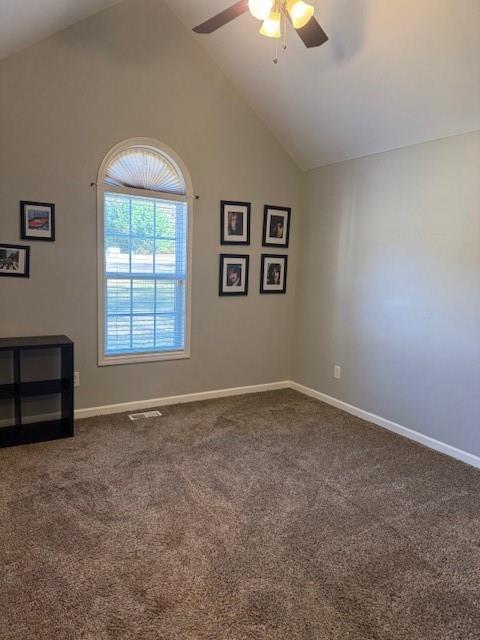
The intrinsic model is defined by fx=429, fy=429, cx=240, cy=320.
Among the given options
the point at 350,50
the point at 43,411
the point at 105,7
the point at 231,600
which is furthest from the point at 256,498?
the point at 105,7

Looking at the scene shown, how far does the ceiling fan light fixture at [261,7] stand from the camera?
2090mm

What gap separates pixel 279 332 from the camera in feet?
15.5

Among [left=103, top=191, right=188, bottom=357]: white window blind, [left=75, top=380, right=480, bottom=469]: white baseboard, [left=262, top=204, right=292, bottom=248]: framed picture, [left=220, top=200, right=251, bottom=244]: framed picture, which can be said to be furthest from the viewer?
[left=262, top=204, right=292, bottom=248]: framed picture

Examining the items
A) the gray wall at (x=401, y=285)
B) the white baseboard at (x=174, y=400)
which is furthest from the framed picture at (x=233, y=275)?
Answer: the white baseboard at (x=174, y=400)

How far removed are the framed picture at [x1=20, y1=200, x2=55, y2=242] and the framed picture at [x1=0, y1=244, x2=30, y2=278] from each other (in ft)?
0.35

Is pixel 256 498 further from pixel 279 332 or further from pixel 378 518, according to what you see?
pixel 279 332

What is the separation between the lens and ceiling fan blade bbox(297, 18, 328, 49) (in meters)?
2.23

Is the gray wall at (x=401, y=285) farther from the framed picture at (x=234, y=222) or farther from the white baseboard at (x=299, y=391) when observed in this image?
the framed picture at (x=234, y=222)

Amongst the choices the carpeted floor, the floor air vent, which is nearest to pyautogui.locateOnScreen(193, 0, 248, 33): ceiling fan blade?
the carpeted floor

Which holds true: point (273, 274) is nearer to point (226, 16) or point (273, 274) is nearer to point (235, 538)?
point (226, 16)

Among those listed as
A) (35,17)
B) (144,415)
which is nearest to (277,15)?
(35,17)

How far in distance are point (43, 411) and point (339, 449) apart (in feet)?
7.80

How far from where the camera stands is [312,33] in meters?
2.30

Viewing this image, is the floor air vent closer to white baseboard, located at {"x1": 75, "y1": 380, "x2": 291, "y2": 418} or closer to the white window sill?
white baseboard, located at {"x1": 75, "y1": 380, "x2": 291, "y2": 418}
